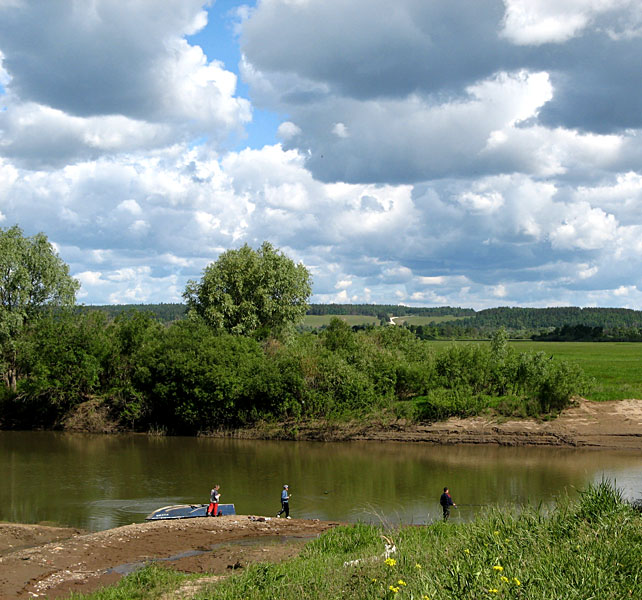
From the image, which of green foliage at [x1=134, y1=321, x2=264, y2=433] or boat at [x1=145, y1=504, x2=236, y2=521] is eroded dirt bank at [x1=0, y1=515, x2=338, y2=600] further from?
green foliage at [x1=134, y1=321, x2=264, y2=433]

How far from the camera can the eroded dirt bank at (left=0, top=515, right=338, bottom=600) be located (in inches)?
771

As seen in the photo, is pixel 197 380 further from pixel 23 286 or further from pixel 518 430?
pixel 518 430

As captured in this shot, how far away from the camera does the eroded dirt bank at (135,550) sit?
1958 centimetres

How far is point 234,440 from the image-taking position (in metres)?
53.7

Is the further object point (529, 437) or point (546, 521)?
point (529, 437)

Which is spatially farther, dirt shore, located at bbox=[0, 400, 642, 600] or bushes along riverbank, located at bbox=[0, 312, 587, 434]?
bushes along riverbank, located at bbox=[0, 312, 587, 434]

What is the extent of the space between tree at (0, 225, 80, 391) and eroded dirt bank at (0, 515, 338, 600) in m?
36.8

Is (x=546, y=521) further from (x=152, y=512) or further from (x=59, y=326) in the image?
(x=59, y=326)

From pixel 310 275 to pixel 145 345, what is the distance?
69.2ft

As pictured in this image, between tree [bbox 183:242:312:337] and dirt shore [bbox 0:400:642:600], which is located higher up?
tree [bbox 183:242:312:337]

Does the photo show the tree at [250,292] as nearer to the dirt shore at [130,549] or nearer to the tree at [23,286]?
the tree at [23,286]

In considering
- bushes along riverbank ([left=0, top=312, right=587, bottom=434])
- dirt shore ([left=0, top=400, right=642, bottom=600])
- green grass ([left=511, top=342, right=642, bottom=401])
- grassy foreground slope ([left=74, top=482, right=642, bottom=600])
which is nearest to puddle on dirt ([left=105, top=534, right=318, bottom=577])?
dirt shore ([left=0, top=400, right=642, bottom=600])

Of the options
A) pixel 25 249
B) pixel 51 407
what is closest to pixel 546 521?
pixel 51 407

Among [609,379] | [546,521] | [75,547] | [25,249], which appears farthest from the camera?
[609,379]
